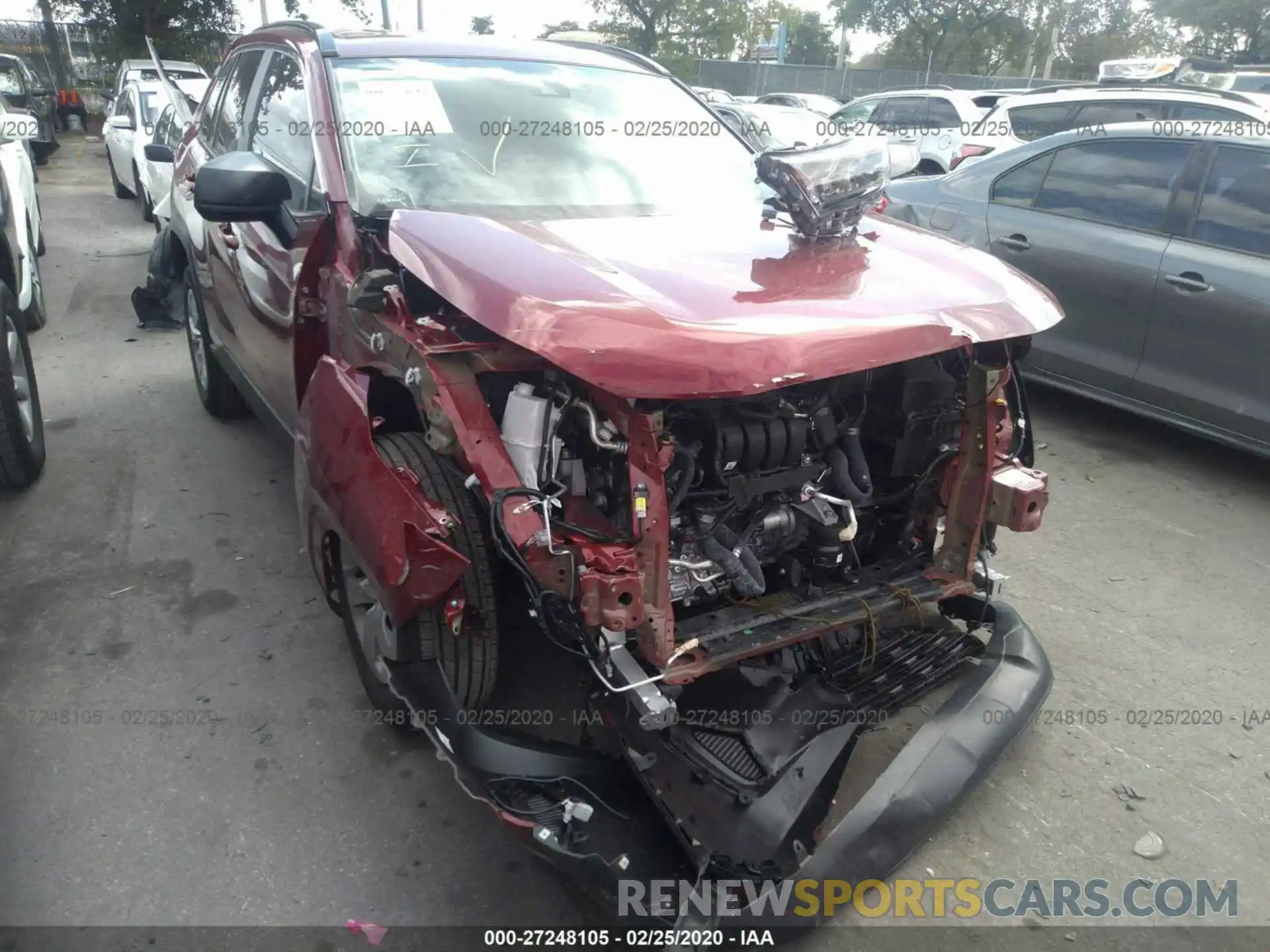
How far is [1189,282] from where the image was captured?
450 cm

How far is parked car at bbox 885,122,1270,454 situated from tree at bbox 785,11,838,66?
47.2 m

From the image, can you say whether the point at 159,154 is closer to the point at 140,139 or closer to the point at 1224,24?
the point at 140,139

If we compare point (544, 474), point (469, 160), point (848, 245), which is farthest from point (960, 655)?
point (469, 160)

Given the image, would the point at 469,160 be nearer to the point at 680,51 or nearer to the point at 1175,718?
the point at 1175,718

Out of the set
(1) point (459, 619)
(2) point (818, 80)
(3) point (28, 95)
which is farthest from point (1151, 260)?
(2) point (818, 80)

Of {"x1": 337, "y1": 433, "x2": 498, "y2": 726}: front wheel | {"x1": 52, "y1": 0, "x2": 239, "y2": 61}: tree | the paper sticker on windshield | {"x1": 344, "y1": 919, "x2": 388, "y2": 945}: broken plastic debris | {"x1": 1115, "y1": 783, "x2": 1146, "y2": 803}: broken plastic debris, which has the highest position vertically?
{"x1": 52, "y1": 0, "x2": 239, "y2": 61}: tree

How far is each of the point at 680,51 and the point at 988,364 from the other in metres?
42.4

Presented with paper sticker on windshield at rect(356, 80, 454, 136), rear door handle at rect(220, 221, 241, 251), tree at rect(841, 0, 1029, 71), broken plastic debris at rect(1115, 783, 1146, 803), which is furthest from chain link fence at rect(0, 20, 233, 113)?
tree at rect(841, 0, 1029, 71)

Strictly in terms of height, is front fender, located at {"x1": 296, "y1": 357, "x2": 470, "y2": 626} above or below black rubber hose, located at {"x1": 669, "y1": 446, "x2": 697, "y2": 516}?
below

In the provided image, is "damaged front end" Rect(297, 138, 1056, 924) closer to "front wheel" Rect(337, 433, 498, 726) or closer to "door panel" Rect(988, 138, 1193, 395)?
"front wheel" Rect(337, 433, 498, 726)

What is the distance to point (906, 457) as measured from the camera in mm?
2682

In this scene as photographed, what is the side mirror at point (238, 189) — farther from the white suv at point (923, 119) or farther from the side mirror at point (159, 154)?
the white suv at point (923, 119)

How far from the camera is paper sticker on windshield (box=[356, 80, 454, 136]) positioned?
3.04 meters

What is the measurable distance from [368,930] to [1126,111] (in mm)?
7889
